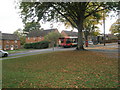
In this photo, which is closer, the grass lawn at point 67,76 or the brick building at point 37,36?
the grass lawn at point 67,76

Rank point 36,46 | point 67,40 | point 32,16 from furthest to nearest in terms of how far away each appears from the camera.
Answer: point 36,46
point 67,40
point 32,16

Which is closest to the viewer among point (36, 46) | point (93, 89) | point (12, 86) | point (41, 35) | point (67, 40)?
point (93, 89)

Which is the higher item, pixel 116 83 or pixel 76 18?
pixel 76 18

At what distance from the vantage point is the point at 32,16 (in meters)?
16.2

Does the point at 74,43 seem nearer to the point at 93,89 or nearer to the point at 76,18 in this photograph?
the point at 76,18

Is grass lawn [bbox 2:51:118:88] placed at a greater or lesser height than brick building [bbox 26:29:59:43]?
lesser

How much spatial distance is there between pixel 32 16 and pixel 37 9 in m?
1.59

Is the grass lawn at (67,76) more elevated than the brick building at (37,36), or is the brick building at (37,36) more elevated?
the brick building at (37,36)

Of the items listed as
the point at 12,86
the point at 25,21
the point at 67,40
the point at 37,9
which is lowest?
the point at 12,86

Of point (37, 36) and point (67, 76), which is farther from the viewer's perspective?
point (37, 36)

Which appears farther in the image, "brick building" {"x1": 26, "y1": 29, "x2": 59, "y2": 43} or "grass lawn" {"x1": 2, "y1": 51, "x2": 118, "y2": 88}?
"brick building" {"x1": 26, "y1": 29, "x2": 59, "y2": 43}

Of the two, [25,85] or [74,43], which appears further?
[74,43]

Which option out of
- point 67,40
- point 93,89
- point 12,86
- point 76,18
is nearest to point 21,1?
point 76,18

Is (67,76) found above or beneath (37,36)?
beneath
